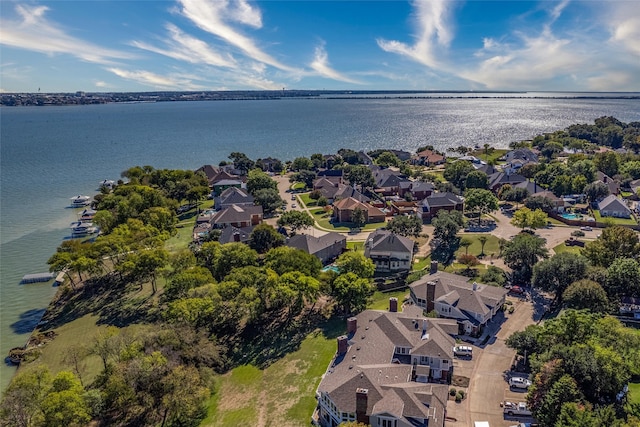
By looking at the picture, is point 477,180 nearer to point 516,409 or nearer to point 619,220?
point 619,220

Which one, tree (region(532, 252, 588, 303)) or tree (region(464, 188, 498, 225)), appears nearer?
tree (region(532, 252, 588, 303))

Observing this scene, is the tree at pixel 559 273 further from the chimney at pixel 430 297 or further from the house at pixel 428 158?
the house at pixel 428 158

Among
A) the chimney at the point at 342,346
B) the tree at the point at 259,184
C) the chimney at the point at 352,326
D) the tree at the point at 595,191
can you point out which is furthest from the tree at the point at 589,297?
the tree at the point at 259,184

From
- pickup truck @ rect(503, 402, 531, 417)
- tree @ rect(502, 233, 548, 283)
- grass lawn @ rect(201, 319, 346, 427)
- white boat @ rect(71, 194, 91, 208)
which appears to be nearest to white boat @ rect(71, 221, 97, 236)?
white boat @ rect(71, 194, 91, 208)

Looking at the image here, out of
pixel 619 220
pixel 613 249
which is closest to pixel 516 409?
pixel 613 249

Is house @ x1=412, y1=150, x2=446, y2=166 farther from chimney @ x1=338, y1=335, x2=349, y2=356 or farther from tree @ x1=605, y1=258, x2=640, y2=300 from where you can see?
chimney @ x1=338, y1=335, x2=349, y2=356

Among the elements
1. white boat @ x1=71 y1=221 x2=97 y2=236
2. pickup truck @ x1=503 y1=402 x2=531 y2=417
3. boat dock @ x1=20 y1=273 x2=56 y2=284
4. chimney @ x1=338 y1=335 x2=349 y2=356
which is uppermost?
chimney @ x1=338 y1=335 x2=349 y2=356

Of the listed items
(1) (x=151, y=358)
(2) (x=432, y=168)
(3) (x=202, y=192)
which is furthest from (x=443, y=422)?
(2) (x=432, y=168)
